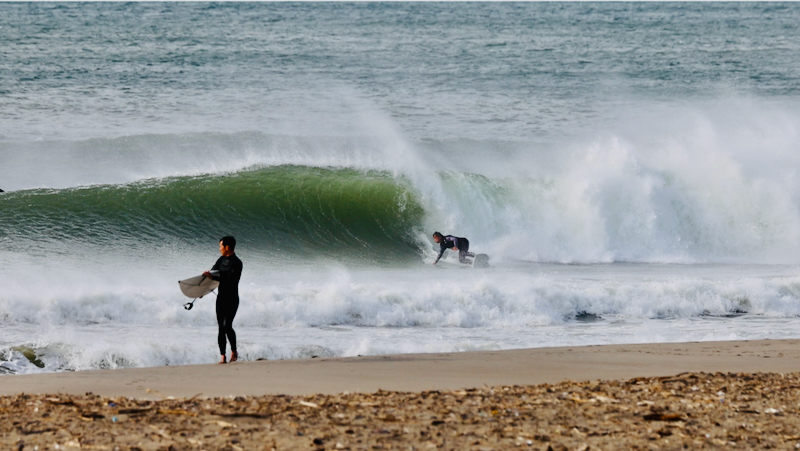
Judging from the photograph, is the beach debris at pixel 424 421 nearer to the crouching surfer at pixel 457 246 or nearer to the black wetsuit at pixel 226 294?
the black wetsuit at pixel 226 294

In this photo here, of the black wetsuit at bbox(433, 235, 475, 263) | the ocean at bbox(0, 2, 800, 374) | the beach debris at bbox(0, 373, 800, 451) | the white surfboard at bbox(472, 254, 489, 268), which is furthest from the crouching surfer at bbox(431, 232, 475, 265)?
the beach debris at bbox(0, 373, 800, 451)

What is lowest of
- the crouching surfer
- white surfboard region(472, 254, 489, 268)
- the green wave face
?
white surfboard region(472, 254, 489, 268)

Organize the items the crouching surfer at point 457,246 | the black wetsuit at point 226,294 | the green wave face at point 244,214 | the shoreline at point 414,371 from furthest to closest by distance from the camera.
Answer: the green wave face at point 244,214
the crouching surfer at point 457,246
the black wetsuit at point 226,294
the shoreline at point 414,371

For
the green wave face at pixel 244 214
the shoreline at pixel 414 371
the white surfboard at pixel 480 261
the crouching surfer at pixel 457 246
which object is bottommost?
the shoreline at pixel 414 371

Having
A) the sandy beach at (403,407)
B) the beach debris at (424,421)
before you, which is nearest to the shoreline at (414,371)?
the sandy beach at (403,407)

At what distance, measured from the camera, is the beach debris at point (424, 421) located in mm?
4195

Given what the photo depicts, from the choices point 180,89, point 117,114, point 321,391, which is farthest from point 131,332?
point 180,89

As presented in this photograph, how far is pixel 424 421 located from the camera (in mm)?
4586

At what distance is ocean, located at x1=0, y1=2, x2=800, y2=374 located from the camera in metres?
9.57

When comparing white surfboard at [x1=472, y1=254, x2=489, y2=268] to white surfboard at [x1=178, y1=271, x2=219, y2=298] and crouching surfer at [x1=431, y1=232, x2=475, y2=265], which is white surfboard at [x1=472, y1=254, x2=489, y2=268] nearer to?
crouching surfer at [x1=431, y1=232, x2=475, y2=265]

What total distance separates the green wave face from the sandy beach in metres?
7.62

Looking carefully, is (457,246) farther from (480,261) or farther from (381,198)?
(381,198)

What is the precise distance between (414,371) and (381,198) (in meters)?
10.4

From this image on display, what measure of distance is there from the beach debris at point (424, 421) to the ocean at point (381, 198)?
9.45 ft
